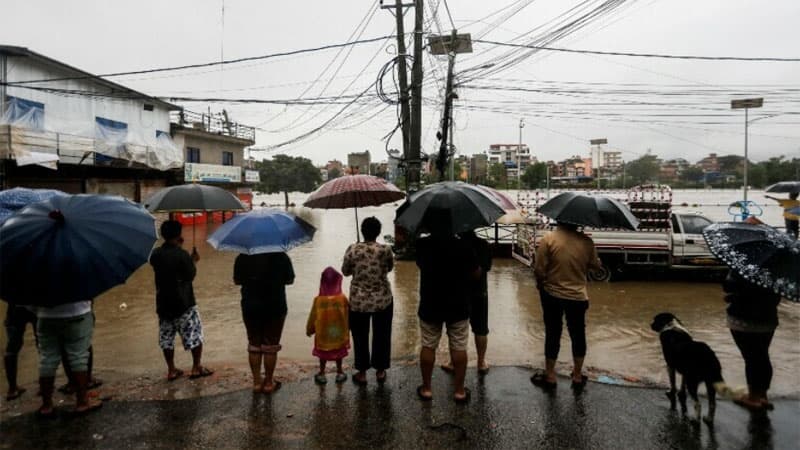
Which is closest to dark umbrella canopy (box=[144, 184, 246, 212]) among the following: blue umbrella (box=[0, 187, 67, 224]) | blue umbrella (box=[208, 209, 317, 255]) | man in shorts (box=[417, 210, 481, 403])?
blue umbrella (box=[208, 209, 317, 255])

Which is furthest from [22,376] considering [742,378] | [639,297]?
[639,297]

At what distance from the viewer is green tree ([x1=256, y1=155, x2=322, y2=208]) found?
64.2 metres

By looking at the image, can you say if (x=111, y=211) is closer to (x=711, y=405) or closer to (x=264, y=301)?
(x=264, y=301)

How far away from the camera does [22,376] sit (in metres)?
4.65

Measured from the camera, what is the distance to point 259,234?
12.0 feet

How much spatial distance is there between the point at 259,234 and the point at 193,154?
1115 inches

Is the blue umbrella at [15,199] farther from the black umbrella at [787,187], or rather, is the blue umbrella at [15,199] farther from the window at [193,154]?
the window at [193,154]

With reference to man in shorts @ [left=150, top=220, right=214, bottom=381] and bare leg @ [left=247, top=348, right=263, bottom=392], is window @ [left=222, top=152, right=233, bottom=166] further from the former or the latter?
bare leg @ [left=247, top=348, right=263, bottom=392]

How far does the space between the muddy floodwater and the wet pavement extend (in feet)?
3.63

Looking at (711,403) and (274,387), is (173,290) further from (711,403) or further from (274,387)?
(711,403)

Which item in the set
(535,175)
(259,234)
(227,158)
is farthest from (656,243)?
(535,175)

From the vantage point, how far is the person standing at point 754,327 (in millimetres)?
3529

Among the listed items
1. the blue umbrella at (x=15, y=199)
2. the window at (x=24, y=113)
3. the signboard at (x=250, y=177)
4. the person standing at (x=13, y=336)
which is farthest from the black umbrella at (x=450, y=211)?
the signboard at (x=250, y=177)

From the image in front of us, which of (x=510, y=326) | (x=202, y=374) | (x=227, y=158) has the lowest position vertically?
(x=510, y=326)
